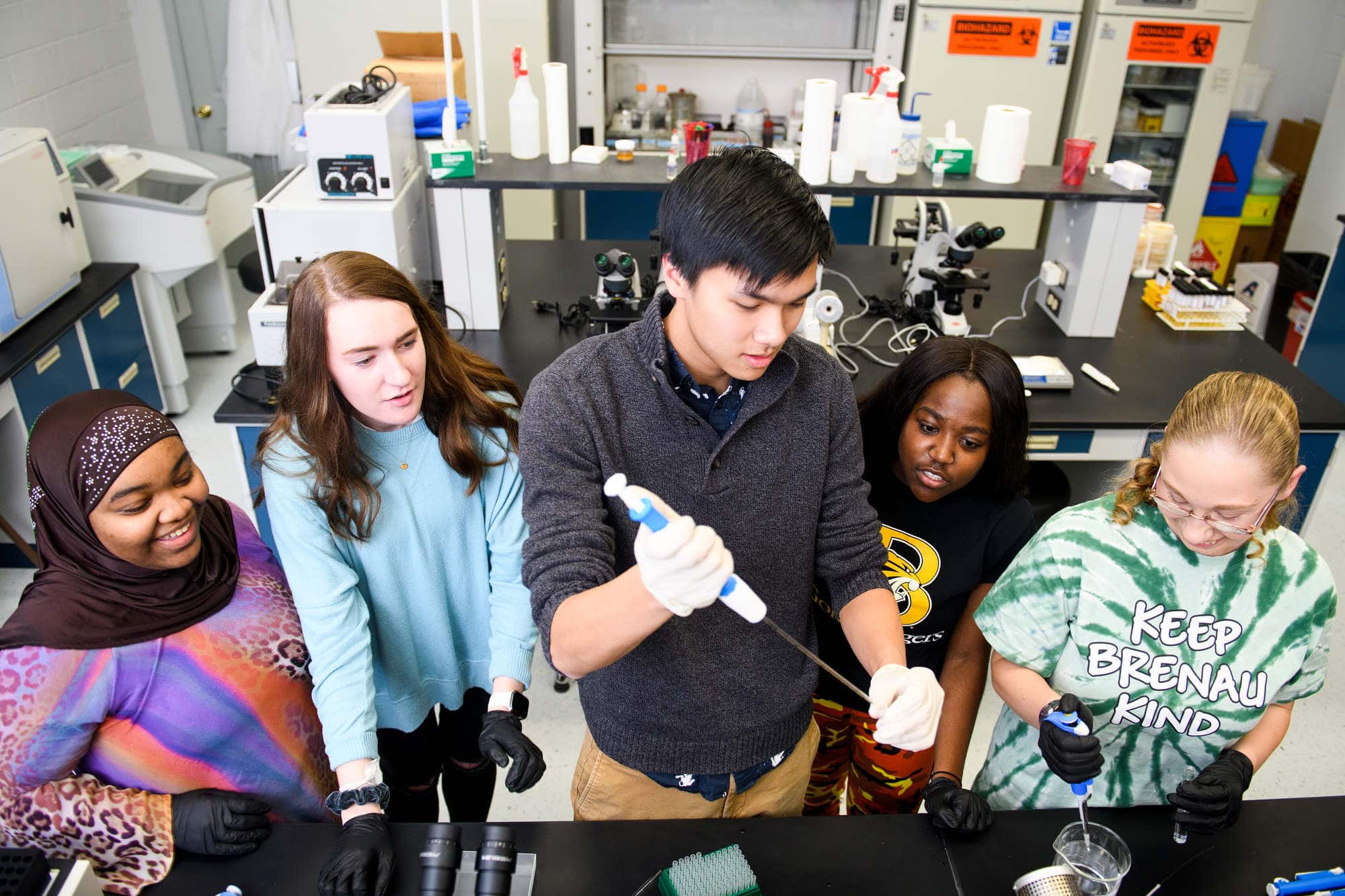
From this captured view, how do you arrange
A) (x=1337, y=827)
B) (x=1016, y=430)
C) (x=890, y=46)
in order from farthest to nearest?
(x=890, y=46)
(x=1016, y=430)
(x=1337, y=827)

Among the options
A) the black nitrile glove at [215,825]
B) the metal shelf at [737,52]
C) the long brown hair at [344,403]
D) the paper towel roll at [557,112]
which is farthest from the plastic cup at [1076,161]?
the black nitrile glove at [215,825]

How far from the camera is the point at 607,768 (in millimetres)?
1350

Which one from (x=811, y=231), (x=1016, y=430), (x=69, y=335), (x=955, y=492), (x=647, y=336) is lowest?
(x=69, y=335)

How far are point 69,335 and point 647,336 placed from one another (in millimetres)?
2661

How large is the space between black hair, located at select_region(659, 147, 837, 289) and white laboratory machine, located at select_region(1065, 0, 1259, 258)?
382cm

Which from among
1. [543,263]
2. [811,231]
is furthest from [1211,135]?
[811,231]

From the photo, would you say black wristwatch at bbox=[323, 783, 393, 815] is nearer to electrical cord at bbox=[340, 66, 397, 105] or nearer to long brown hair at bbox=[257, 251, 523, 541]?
long brown hair at bbox=[257, 251, 523, 541]

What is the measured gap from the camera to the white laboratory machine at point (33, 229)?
279cm

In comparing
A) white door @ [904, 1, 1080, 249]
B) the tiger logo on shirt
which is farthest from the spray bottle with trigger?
white door @ [904, 1, 1080, 249]

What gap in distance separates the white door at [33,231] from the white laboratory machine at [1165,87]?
4087 mm

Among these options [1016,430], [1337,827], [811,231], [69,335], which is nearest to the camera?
[811,231]

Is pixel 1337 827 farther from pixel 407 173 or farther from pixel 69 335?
pixel 69 335

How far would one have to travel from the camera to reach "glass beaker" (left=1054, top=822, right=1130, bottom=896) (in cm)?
115

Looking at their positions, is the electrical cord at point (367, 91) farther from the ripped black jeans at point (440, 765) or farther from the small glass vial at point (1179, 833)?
the small glass vial at point (1179, 833)
